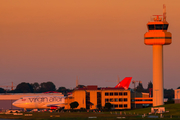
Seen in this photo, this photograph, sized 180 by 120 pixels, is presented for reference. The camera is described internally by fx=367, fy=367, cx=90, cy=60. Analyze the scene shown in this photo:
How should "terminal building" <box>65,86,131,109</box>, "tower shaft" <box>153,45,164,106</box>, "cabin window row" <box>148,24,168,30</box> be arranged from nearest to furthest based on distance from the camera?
"tower shaft" <box>153,45,164,106</box> < "cabin window row" <box>148,24,168,30</box> < "terminal building" <box>65,86,131,109</box>

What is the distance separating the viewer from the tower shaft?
146375mm

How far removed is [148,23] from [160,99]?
102ft

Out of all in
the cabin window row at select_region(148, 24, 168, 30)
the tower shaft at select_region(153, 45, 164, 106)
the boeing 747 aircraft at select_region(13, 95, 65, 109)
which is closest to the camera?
the tower shaft at select_region(153, 45, 164, 106)

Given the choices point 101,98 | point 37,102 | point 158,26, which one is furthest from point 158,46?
point 37,102

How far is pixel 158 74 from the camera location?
14625cm

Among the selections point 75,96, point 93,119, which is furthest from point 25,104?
point 93,119

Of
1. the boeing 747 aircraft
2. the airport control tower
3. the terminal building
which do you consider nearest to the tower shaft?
the airport control tower

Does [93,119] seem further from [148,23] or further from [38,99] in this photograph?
[38,99]

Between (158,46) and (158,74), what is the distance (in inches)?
444

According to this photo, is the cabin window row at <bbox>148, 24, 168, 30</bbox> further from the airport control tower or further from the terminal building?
the terminal building

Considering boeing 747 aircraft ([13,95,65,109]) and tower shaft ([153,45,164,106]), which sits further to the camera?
boeing 747 aircraft ([13,95,65,109])

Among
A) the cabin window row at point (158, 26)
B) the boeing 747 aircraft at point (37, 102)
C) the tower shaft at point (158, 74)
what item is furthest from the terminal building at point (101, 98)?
the cabin window row at point (158, 26)

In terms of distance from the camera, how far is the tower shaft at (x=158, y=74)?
14638 cm

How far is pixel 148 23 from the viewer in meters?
149
